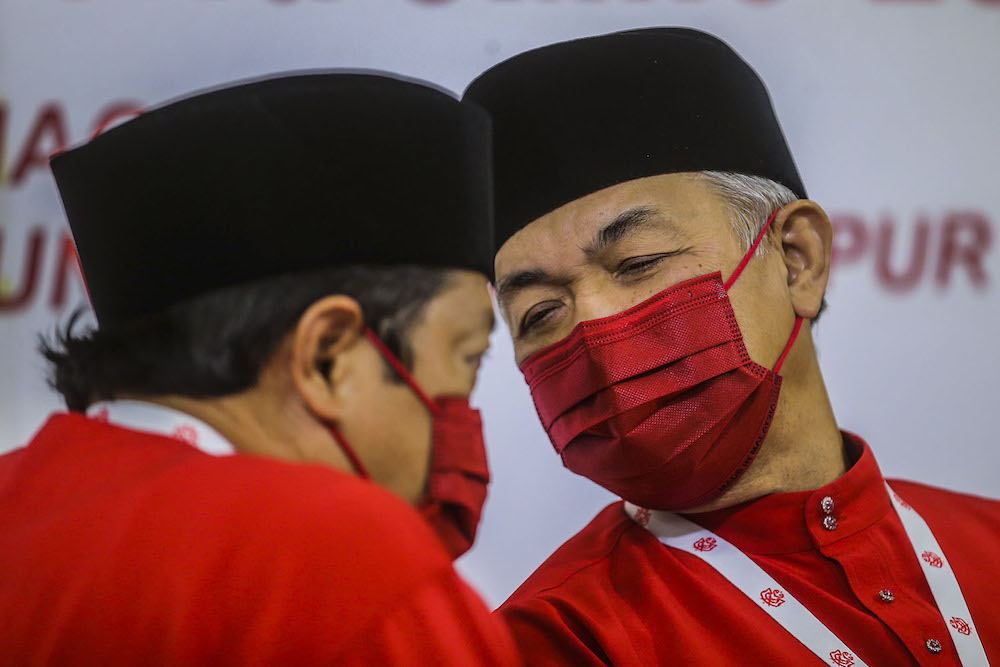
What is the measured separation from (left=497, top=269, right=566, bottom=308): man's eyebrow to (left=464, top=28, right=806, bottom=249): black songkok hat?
10cm

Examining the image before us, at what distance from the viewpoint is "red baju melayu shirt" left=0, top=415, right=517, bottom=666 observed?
3.42ft

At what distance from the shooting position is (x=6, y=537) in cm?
115

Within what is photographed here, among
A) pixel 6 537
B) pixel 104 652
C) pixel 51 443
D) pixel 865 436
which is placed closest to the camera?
pixel 104 652

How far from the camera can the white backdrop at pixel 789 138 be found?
251 cm

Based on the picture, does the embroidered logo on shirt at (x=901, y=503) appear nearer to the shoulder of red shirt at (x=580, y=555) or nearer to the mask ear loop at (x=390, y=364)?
the shoulder of red shirt at (x=580, y=555)

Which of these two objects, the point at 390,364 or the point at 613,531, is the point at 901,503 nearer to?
the point at 613,531

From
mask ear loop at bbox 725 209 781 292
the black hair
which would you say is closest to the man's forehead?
mask ear loop at bbox 725 209 781 292

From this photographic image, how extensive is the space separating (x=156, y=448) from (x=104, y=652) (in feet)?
0.86

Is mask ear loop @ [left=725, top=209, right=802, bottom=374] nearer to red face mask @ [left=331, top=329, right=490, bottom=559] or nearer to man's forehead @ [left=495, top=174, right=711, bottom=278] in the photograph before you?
man's forehead @ [left=495, top=174, right=711, bottom=278]

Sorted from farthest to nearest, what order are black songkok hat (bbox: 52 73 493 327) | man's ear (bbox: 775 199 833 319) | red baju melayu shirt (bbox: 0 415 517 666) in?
man's ear (bbox: 775 199 833 319) < black songkok hat (bbox: 52 73 493 327) < red baju melayu shirt (bbox: 0 415 517 666)

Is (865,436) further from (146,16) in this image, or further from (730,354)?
(146,16)

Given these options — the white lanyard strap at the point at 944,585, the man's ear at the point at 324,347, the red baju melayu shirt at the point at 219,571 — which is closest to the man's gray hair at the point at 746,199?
the white lanyard strap at the point at 944,585

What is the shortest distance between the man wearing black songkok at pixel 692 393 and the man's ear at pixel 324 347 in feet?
2.40

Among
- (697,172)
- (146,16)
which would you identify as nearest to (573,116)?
(697,172)
